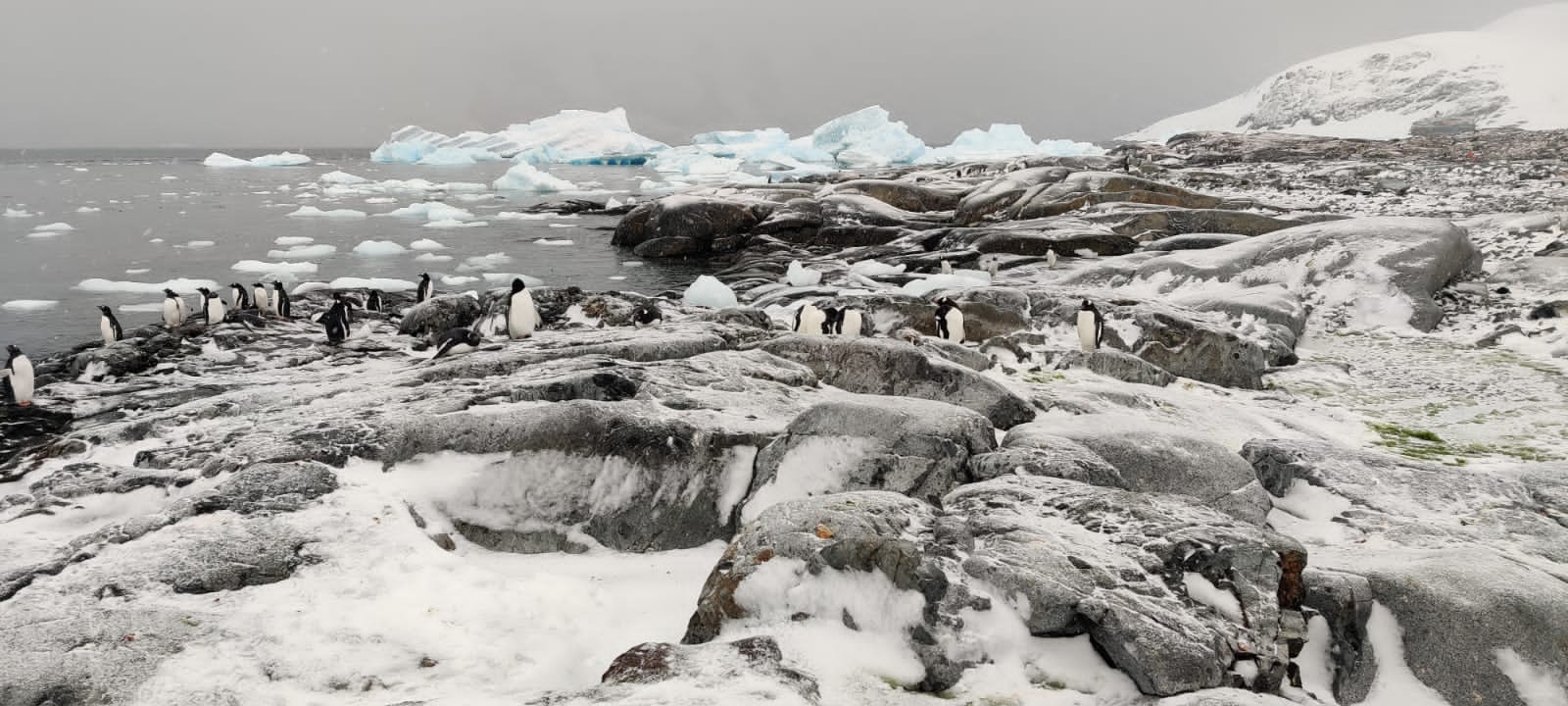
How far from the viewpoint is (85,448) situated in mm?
7543

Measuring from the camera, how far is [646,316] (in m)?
13.3

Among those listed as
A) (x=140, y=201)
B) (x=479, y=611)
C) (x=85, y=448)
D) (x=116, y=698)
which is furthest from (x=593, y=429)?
(x=140, y=201)

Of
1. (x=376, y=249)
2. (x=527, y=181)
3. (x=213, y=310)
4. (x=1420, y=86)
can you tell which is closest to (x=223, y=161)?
(x=527, y=181)

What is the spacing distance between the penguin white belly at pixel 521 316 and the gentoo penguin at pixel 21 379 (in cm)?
603

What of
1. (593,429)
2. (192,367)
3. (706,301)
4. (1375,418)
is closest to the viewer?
(593,429)

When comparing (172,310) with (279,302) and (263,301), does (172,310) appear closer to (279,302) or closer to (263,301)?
(263,301)

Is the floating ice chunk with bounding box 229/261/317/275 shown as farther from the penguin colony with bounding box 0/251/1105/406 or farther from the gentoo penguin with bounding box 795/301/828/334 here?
the gentoo penguin with bounding box 795/301/828/334

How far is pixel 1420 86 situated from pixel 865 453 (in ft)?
496

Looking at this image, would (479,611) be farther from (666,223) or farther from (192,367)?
(666,223)

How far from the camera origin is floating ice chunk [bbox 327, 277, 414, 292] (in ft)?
66.3

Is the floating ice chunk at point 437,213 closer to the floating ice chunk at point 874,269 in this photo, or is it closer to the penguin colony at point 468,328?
the penguin colony at point 468,328

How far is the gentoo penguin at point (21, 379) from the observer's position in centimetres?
1050

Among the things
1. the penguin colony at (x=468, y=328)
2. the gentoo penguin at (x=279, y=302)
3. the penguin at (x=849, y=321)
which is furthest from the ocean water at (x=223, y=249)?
the penguin at (x=849, y=321)

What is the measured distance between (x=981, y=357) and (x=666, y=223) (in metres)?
20.8
